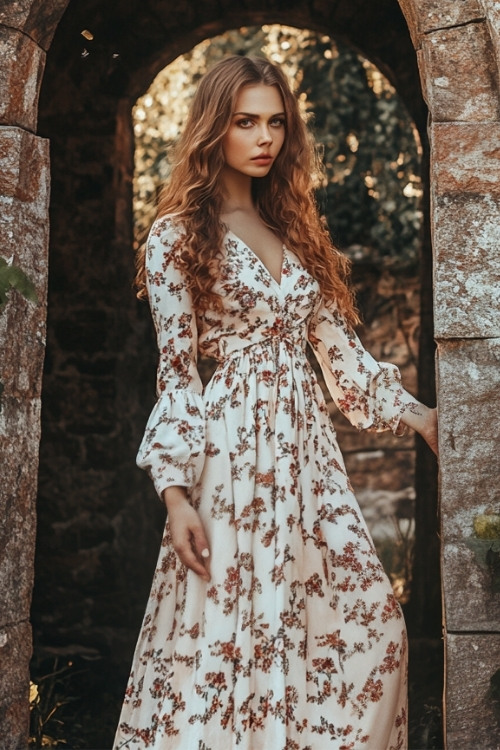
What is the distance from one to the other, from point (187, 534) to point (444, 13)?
150cm

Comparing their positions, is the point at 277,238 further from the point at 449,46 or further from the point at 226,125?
the point at 449,46

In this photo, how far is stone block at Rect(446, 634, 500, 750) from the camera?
9.07 ft

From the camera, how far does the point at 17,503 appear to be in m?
2.97

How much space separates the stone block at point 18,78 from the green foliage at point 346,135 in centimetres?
492

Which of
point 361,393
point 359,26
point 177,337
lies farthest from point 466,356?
point 359,26

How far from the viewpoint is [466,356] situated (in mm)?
2836

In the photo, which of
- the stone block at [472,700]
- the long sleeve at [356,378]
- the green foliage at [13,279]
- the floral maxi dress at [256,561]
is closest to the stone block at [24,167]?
the floral maxi dress at [256,561]

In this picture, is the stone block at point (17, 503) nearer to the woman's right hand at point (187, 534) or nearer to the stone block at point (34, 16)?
the woman's right hand at point (187, 534)

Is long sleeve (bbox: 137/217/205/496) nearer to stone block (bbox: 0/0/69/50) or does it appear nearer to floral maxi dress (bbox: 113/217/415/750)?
floral maxi dress (bbox: 113/217/415/750)

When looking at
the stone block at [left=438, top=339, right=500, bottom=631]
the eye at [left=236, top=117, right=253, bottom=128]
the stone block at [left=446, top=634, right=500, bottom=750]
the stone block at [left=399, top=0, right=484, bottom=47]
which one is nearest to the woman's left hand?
the stone block at [left=438, top=339, right=500, bottom=631]

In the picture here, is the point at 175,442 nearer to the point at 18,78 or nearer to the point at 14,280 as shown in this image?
the point at 14,280

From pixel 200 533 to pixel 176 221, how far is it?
2.72 feet

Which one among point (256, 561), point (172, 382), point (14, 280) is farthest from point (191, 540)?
point (14, 280)

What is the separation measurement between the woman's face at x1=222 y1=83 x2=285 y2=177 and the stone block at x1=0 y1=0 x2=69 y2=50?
1.95ft
